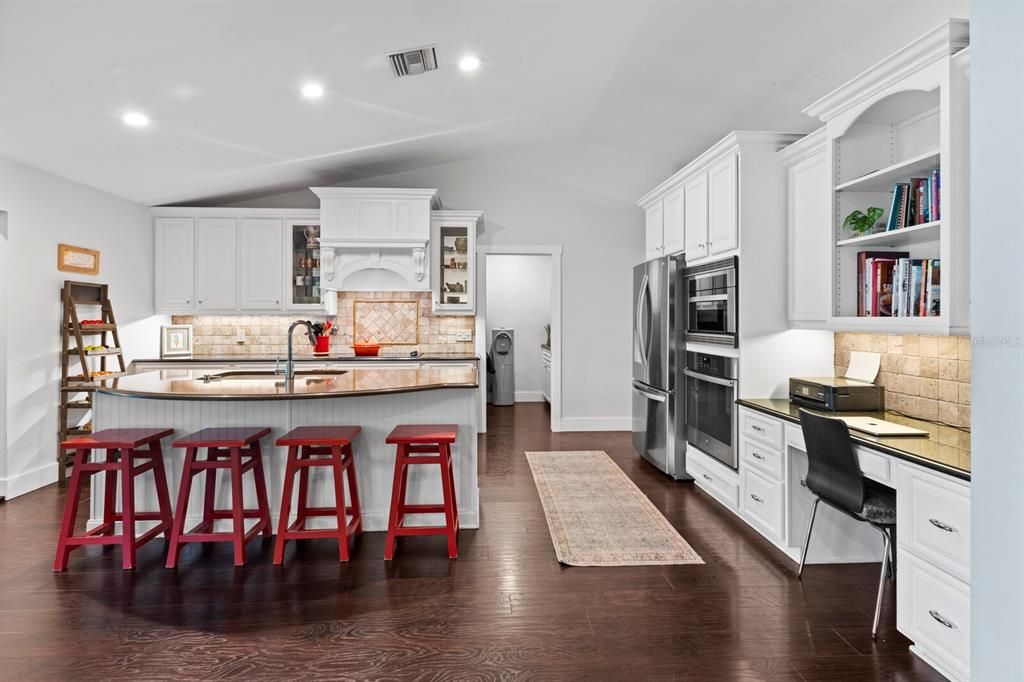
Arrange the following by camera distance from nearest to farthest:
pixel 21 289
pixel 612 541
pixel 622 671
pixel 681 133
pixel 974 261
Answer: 1. pixel 974 261
2. pixel 622 671
3. pixel 612 541
4. pixel 21 289
5. pixel 681 133

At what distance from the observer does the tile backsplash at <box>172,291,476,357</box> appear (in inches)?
247

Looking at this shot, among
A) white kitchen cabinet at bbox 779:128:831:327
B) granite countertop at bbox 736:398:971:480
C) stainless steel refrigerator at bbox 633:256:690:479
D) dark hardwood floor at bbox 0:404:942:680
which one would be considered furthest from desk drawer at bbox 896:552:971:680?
stainless steel refrigerator at bbox 633:256:690:479

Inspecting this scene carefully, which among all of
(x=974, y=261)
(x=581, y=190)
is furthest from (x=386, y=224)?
(x=974, y=261)

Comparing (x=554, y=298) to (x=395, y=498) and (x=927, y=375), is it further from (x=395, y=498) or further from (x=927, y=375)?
(x=927, y=375)

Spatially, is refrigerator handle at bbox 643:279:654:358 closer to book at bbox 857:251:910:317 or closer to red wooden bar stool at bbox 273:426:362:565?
book at bbox 857:251:910:317

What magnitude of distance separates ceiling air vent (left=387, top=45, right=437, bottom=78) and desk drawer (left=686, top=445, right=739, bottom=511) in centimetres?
319

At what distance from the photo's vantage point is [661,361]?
15.6 feet

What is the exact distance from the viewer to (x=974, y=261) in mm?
591

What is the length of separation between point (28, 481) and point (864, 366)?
5630mm

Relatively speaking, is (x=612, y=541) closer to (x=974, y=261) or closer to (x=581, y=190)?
(x=974, y=261)

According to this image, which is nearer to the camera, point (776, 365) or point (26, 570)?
point (26, 570)

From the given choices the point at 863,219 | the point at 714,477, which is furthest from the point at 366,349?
the point at 863,219

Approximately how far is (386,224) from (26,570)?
388 cm

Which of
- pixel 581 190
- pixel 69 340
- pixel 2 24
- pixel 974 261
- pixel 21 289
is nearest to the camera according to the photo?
pixel 974 261
